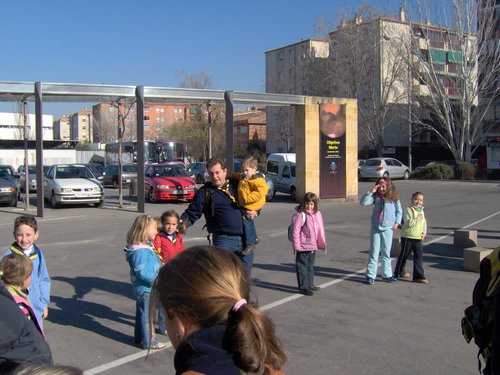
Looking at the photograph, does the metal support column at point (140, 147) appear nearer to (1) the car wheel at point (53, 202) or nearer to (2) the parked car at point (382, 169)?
(1) the car wheel at point (53, 202)

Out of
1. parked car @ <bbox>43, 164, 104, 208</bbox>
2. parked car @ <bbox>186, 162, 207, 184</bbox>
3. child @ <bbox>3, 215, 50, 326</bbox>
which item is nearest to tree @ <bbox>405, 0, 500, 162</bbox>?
parked car @ <bbox>186, 162, 207, 184</bbox>

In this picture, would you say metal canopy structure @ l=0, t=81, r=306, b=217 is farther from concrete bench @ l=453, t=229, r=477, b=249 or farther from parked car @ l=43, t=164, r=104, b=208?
concrete bench @ l=453, t=229, r=477, b=249

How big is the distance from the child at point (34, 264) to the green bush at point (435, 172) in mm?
39683

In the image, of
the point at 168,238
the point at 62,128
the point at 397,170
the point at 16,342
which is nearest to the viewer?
the point at 16,342

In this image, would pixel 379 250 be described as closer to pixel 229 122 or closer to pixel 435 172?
pixel 229 122

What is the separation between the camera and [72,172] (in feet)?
74.9

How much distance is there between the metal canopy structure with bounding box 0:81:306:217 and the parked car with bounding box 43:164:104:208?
232 cm

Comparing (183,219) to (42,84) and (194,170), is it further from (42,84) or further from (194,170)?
(194,170)

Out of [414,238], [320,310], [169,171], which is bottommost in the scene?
[320,310]

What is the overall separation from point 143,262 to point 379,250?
171 inches

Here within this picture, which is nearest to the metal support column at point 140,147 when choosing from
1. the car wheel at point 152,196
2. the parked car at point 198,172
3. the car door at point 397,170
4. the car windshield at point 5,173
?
the car wheel at point 152,196

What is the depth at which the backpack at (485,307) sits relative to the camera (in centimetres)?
213

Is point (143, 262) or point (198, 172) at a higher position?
point (198, 172)

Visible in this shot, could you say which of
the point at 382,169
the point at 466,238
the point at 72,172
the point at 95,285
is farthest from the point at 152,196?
the point at 382,169
